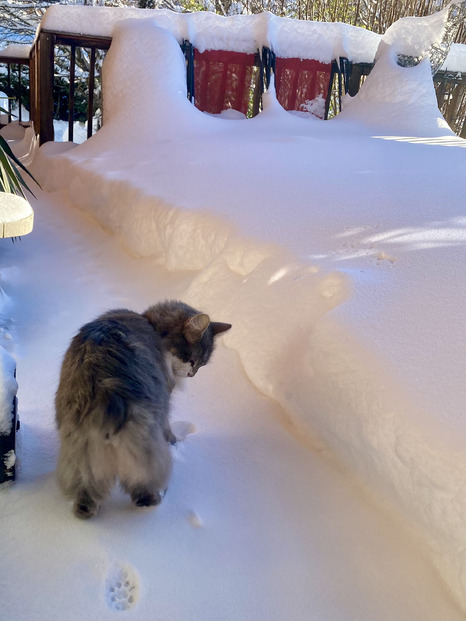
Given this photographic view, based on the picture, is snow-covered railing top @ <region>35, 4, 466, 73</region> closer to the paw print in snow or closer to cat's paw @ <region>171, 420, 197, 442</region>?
cat's paw @ <region>171, 420, 197, 442</region>

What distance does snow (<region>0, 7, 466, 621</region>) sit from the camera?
133cm

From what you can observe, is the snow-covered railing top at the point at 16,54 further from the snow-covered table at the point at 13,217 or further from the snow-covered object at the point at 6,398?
the snow-covered object at the point at 6,398

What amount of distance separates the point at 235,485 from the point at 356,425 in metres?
0.47

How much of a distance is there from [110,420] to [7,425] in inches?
15.4

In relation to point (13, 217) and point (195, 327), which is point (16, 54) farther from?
point (195, 327)

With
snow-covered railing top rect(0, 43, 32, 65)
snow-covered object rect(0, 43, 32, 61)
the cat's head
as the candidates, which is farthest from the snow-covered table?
snow-covered object rect(0, 43, 32, 61)

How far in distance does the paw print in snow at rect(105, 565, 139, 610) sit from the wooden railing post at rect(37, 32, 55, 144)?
231 inches

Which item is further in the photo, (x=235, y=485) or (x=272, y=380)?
(x=272, y=380)

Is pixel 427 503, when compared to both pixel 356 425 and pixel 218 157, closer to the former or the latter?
pixel 356 425

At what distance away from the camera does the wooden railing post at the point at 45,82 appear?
18.0 ft

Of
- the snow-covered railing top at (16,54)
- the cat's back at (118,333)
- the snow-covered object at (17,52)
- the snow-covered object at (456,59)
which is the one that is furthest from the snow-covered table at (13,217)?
the snow-covered object at (17,52)

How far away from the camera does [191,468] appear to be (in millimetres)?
1744

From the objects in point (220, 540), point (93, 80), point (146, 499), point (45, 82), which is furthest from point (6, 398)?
point (93, 80)

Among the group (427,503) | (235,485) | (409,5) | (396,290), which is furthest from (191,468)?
(409,5)
